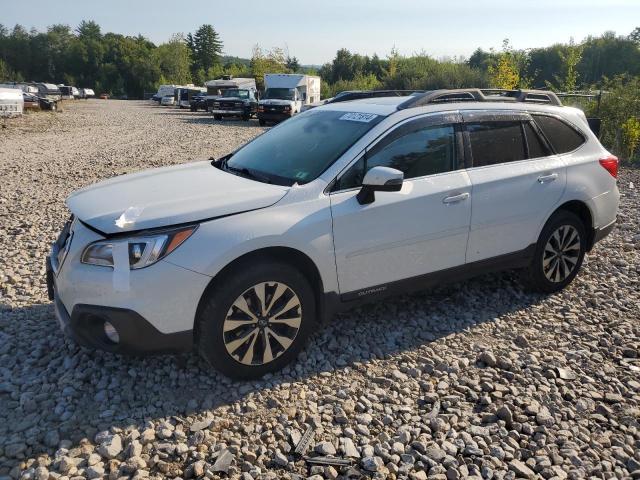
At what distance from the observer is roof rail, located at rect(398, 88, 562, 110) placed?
4.21 m

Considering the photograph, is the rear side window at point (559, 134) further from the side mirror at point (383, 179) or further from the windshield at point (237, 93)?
the windshield at point (237, 93)

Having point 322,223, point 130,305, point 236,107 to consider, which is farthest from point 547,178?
point 236,107

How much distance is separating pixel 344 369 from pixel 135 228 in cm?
168

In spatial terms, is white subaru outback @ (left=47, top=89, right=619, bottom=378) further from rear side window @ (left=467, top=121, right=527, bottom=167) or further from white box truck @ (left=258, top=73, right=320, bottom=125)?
white box truck @ (left=258, top=73, right=320, bottom=125)

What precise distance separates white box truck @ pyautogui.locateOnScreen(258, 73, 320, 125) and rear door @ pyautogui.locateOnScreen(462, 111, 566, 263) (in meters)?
21.0

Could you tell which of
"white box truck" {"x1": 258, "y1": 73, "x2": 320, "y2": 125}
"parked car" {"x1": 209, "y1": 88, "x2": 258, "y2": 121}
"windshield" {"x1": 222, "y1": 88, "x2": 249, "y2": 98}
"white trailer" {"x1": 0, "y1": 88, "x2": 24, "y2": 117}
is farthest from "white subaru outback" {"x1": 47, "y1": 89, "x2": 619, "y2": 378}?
"white trailer" {"x1": 0, "y1": 88, "x2": 24, "y2": 117}

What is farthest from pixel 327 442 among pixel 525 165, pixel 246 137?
pixel 246 137

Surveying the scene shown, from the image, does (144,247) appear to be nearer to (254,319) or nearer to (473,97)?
(254,319)

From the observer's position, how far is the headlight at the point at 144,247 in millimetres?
3070

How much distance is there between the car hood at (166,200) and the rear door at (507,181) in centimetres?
166

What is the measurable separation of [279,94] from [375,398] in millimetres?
25488

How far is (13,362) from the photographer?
12.1 feet

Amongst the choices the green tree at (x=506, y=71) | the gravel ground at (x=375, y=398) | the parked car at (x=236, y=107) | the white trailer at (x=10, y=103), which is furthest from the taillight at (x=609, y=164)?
the white trailer at (x=10, y=103)

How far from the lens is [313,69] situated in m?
75.5
